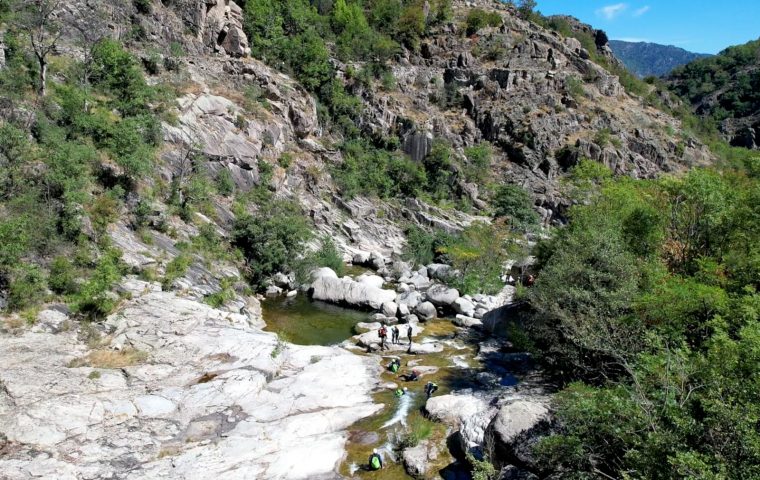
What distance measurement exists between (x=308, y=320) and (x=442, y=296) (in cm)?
1081

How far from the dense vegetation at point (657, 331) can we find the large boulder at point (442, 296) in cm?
882

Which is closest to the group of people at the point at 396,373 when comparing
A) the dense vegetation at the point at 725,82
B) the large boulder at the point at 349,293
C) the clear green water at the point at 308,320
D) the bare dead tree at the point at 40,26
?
the clear green water at the point at 308,320

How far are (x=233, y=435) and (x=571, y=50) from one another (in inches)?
4095

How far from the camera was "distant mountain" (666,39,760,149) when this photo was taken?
11528cm

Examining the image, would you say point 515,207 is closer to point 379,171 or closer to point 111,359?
point 379,171

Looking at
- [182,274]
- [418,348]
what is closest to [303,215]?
[182,274]

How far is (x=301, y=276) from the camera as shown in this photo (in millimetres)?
36844

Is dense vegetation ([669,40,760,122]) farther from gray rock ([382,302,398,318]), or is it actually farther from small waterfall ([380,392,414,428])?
small waterfall ([380,392,414,428])

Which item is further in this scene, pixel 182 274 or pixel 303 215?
pixel 303 215

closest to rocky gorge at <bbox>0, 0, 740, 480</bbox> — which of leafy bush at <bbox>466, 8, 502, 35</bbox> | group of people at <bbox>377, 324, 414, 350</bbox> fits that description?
group of people at <bbox>377, 324, 414, 350</bbox>

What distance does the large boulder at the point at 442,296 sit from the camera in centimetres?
3528

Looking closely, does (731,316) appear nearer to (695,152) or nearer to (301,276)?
(301,276)

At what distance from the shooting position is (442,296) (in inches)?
1404

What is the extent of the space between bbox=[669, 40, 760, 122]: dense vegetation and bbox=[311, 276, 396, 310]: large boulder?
126 metres
